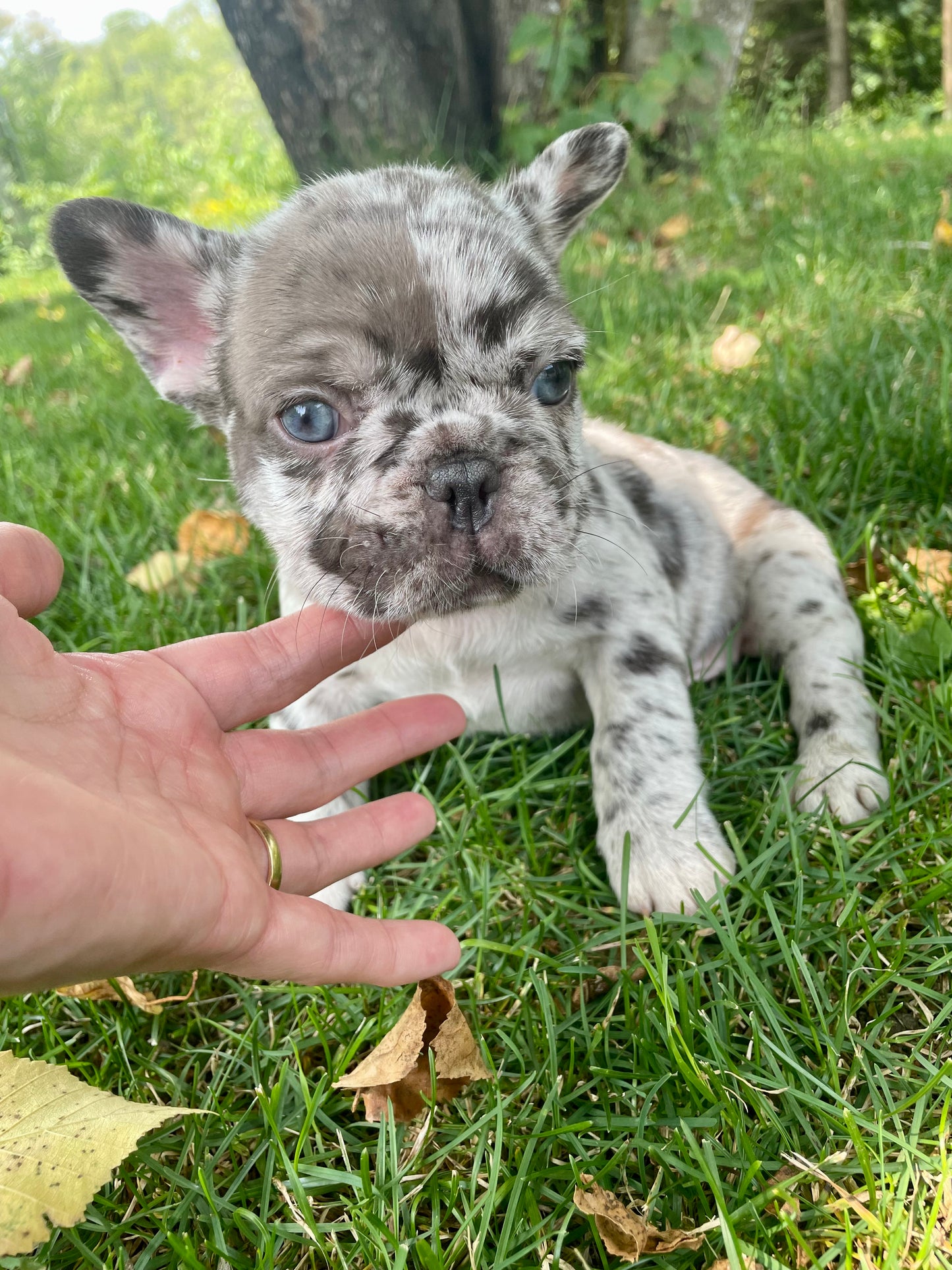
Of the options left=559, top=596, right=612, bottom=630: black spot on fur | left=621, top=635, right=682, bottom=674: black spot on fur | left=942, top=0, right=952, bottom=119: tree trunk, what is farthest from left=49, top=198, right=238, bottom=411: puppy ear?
left=942, top=0, right=952, bottom=119: tree trunk

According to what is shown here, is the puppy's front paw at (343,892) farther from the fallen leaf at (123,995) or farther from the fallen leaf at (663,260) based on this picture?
the fallen leaf at (663,260)

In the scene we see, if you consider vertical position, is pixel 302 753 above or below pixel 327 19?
below

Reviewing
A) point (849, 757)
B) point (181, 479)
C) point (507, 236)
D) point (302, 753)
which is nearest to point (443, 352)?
point (507, 236)

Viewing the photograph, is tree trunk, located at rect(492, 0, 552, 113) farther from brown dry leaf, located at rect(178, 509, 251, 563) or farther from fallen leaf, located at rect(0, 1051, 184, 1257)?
fallen leaf, located at rect(0, 1051, 184, 1257)

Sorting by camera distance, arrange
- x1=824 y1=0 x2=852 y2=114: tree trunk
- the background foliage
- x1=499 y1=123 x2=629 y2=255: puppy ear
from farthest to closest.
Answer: x1=824 y1=0 x2=852 y2=114: tree trunk < the background foliage < x1=499 y1=123 x2=629 y2=255: puppy ear

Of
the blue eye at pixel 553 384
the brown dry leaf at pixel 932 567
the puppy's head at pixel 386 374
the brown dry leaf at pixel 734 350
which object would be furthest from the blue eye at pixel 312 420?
the brown dry leaf at pixel 734 350

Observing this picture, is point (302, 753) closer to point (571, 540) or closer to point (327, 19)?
point (571, 540)

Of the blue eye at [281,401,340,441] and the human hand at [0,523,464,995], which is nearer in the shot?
the human hand at [0,523,464,995]

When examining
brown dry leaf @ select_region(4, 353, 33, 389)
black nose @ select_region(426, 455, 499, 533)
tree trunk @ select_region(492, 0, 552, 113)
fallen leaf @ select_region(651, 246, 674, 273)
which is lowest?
brown dry leaf @ select_region(4, 353, 33, 389)
